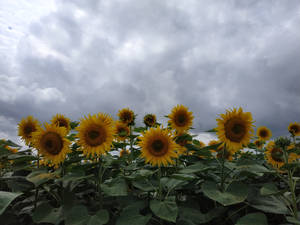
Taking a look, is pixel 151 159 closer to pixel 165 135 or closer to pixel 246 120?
pixel 165 135

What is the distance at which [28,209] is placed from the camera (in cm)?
328

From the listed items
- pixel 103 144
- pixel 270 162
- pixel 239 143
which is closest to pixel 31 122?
pixel 103 144

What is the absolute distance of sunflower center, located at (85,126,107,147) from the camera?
2979 mm

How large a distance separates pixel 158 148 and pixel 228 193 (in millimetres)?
1004

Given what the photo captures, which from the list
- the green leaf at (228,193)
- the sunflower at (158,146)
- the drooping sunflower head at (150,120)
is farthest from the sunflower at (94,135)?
the drooping sunflower head at (150,120)

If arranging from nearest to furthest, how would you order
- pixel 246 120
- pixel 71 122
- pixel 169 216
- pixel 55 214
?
pixel 169 216 → pixel 55 214 → pixel 246 120 → pixel 71 122

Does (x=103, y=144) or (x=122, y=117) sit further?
(x=122, y=117)

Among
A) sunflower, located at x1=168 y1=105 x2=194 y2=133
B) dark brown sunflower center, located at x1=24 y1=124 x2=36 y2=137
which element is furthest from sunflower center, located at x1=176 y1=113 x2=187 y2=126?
dark brown sunflower center, located at x1=24 y1=124 x2=36 y2=137

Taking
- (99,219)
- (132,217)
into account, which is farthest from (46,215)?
(132,217)

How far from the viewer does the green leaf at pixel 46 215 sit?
2566 mm

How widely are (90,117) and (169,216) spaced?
159 cm

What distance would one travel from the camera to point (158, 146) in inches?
121

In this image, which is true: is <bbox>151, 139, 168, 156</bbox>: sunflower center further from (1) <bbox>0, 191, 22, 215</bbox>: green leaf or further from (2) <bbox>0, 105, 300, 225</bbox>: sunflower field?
(1) <bbox>0, 191, 22, 215</bbox>: green leaf

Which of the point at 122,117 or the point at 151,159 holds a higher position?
the point at 122,117
